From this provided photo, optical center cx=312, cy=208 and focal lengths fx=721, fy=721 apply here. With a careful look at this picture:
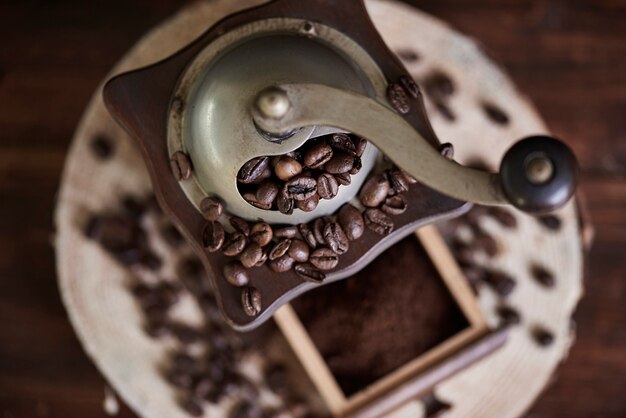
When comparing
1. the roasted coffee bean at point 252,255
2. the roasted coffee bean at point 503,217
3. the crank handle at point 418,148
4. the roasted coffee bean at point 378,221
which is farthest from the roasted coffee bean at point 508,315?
the crank handle at point 418,148

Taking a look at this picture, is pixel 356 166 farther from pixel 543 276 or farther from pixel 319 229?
pixel 543 276

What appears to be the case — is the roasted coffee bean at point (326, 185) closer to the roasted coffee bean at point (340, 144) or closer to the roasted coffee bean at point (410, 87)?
the roasted coffee bean at point (340, 144)

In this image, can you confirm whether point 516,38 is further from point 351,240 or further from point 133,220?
point 133,220

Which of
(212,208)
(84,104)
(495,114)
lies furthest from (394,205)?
(84,104)

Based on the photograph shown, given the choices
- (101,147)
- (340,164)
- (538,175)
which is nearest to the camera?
(538,175)

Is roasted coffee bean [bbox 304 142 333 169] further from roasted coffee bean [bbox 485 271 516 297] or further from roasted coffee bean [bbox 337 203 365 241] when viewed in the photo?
roasted coffee bean [bbox 485 271 516 297]

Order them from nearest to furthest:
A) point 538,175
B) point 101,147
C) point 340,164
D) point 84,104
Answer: point 538,175, point 340,164, point 101,147, point 84,104
